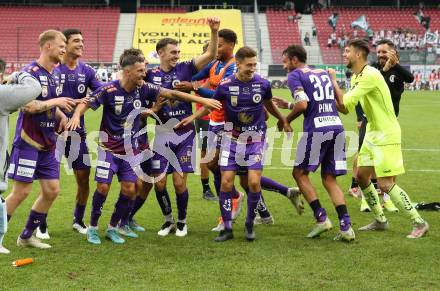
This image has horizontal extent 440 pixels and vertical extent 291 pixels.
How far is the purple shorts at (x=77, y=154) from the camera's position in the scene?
7.91 metres

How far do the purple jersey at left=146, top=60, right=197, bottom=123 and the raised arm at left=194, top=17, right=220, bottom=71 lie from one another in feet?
0.40

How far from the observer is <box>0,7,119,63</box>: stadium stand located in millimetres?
50938

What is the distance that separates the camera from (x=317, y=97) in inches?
300

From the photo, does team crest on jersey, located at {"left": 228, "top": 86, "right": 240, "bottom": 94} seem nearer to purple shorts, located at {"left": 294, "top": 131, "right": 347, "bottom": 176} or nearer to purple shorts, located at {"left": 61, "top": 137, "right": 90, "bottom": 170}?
purple shorts, located at {"left": 294, "top": 131, "right": 347, "bottom": 176}

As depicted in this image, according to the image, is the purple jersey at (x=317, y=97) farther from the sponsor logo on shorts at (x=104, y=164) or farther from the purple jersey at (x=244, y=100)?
the sponsor logo on shorts at (x=104, y=164)

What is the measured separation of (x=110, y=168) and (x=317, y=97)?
8.23 feet

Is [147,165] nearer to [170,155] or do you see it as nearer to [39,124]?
[170,155]

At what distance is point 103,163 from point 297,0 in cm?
5613

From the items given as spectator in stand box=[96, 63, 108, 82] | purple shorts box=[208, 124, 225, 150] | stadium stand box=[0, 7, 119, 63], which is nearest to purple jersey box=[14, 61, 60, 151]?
purple shorts box=[208, 124, 225, 150]

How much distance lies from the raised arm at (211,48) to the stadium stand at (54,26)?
43075mm

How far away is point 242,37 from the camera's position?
5328 centimetres

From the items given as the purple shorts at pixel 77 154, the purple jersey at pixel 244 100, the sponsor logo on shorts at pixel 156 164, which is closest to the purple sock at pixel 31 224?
the purple shorts at pixel 77 154

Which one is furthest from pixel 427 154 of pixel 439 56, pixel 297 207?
pixel 439 56

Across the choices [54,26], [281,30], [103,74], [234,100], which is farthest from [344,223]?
[54,26]
